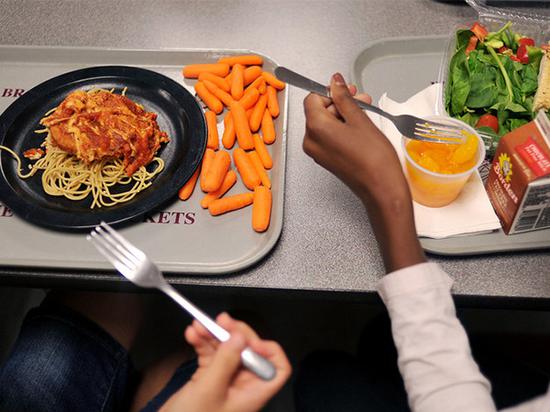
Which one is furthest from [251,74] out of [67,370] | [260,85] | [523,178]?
[67,370]

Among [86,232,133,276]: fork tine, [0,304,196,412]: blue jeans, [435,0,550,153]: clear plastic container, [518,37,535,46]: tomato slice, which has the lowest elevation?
[0,304,196,412]: blue jeans

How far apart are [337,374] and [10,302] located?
1.27 metres

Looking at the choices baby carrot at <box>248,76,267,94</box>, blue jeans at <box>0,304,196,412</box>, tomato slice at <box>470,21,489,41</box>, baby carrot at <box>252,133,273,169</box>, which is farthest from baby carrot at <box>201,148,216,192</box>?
tomato slice at <box>470,21,489,41</box>

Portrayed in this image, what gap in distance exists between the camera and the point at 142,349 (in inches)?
66.1

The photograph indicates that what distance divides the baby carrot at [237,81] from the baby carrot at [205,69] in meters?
0.03

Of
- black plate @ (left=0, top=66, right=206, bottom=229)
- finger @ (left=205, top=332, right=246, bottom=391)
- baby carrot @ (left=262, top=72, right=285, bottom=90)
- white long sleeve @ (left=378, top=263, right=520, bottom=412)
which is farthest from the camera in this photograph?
baby carrot @ (left=262, top=72, right=285, bottom=90)

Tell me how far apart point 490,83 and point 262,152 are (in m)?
0.54

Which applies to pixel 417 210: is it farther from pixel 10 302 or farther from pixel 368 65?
pixel 10 302

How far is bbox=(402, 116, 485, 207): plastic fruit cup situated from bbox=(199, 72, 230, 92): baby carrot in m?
0.50

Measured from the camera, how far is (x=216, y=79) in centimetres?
127

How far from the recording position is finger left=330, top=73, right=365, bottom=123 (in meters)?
0.94

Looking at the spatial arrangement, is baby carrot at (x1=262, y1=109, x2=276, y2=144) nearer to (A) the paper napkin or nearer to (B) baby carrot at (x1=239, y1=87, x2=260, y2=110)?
(B) baby carrot at (x1=239, y1=87, x2=260, y2=110)

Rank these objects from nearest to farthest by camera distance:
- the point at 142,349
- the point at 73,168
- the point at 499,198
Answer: the point at 499,198 → the point at 73,168 → the point at 142,349

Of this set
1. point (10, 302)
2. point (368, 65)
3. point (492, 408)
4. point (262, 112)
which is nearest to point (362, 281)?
point (492, 408)
